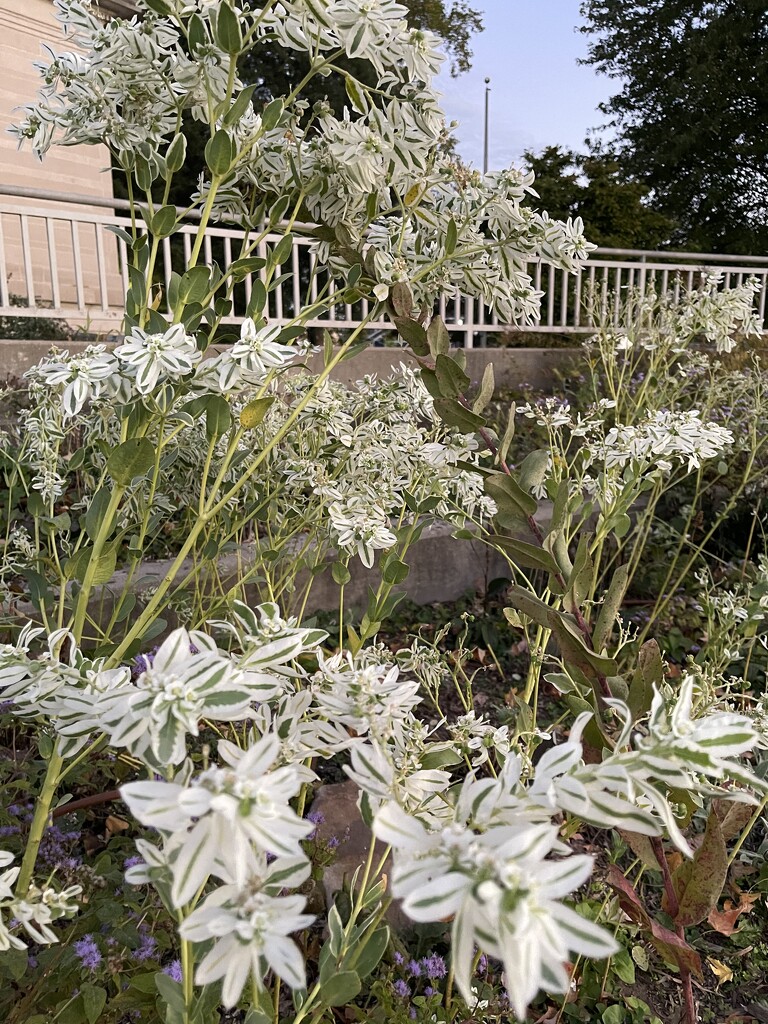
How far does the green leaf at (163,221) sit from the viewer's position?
41.3 inches

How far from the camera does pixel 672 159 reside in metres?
19.6

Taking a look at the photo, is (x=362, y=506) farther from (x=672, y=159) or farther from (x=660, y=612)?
(x=672, y=159)

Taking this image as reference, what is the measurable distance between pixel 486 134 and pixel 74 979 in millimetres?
29674

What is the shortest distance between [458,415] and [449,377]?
6cm

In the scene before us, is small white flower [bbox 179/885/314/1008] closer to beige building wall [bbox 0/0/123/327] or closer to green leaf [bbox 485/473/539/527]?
green leaf [bbox 485/473/539/527]

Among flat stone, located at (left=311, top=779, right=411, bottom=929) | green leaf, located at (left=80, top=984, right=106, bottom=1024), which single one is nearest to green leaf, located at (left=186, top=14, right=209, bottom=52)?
green leaf, located at (left=80, top=984, right=106, bottom=1024)

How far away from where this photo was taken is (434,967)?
1485 mm

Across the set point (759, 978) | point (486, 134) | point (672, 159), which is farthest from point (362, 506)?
point (486, 134)

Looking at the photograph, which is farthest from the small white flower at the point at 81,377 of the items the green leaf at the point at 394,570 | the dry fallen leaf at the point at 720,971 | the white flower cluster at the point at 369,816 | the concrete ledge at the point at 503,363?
the concrete ledge at the point at 503,363

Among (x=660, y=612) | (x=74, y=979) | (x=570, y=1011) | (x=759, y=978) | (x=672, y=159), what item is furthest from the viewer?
(x=672, y=159)

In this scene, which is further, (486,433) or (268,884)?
(486,433)

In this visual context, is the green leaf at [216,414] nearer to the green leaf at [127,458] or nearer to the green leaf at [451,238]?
the green leaf at [127,458]

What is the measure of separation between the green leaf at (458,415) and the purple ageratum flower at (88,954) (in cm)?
102

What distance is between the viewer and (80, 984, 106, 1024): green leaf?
108 cm
